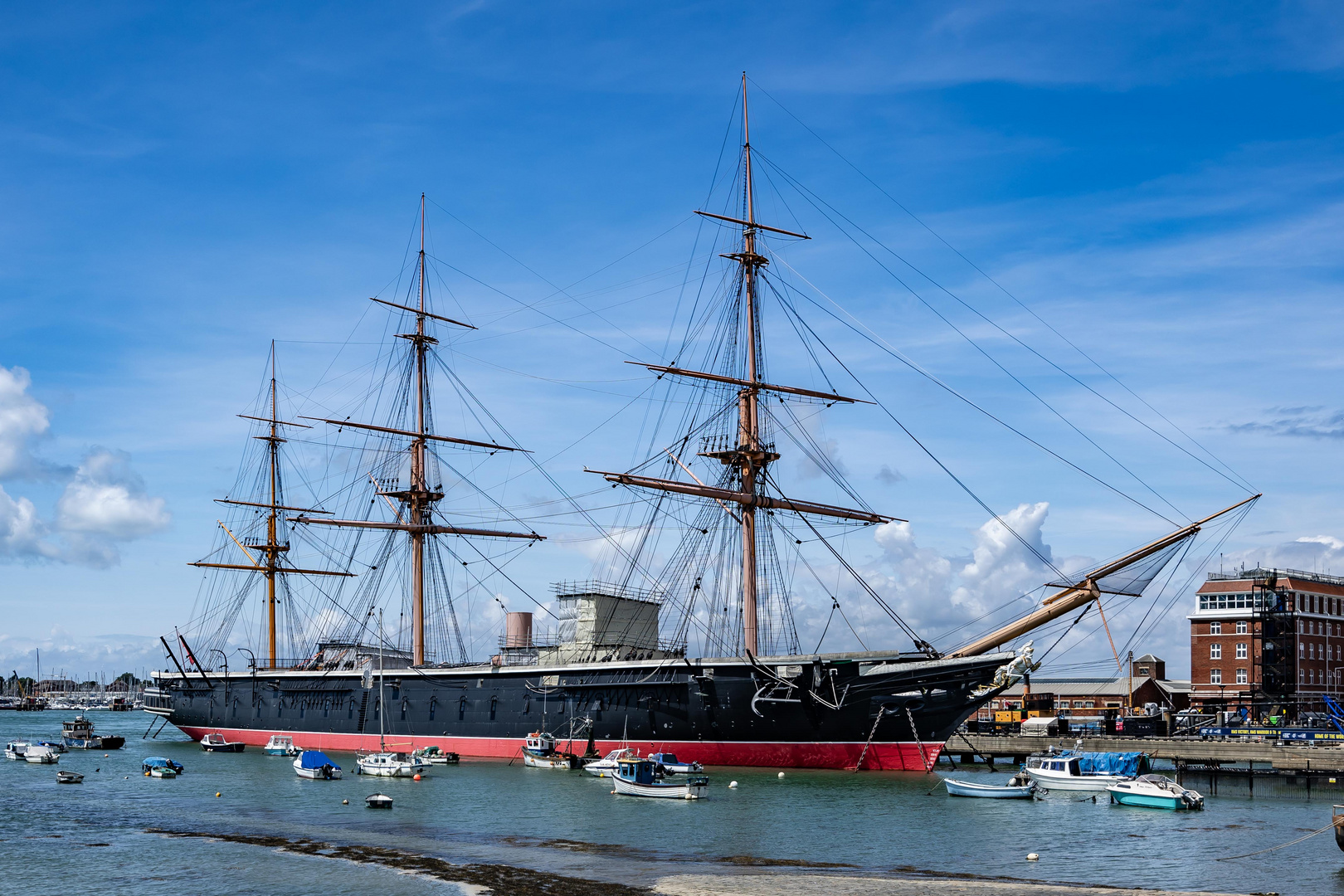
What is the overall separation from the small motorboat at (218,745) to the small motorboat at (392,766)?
2924 centimetres

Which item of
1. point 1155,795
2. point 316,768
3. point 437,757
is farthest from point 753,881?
point 437,757

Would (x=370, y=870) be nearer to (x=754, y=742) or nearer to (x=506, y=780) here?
(x=506, y=780)

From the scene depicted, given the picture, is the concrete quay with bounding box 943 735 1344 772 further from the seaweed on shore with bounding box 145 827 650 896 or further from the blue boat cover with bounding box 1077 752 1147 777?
the seaweed on shore with bounding box 145 827 650 896

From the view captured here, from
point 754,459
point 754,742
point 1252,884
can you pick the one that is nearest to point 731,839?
point 1252,884

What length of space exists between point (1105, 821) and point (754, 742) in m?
19.4

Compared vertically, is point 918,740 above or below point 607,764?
above

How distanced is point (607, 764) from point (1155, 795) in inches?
990

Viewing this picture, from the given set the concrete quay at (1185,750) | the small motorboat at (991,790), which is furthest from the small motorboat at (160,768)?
the concrete quay at (1185,750)

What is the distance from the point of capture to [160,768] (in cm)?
6806

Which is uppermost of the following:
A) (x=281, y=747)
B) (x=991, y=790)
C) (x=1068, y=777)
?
(x=991, y=790)

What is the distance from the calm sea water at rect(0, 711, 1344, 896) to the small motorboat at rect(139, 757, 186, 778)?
383cm

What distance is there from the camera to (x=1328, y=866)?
117 ft

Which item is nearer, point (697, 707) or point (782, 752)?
point (782, 752)

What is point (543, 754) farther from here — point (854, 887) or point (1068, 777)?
point (854, 887)
